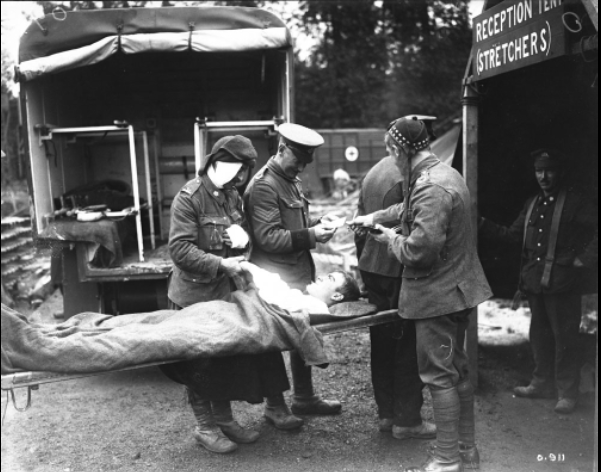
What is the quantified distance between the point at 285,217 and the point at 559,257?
7.55ft

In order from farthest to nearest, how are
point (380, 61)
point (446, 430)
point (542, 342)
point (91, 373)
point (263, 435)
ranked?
point (380, 61), point (542, 342), point (263, 435), point (446, 430), point (91, 373)

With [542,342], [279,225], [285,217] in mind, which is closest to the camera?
[279,225]

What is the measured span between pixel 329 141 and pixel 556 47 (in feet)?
63.5

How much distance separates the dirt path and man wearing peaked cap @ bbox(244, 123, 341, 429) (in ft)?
1.54

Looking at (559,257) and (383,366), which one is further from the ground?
(559,257)

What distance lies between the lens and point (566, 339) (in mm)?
5281

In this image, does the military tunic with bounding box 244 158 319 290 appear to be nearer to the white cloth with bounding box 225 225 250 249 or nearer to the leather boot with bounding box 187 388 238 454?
the white cloth with bounding box 225 225 250 249

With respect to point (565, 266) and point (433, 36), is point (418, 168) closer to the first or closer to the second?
point (565, 266)

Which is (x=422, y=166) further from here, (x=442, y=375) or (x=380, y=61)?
(x=380, y=61)

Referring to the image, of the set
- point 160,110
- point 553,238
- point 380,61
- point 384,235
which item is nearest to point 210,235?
point 384,235

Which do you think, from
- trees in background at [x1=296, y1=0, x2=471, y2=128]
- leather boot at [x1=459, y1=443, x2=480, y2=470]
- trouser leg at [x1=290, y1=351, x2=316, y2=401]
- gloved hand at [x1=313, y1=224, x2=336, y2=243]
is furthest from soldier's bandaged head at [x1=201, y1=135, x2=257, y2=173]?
trees in background at [x1=296, y1=0, x2=471, y2=128]

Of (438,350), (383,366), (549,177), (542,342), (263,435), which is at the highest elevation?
(549,177)

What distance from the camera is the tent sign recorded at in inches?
165

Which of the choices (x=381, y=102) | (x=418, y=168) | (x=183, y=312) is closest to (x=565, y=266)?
(x=418, y=168)
